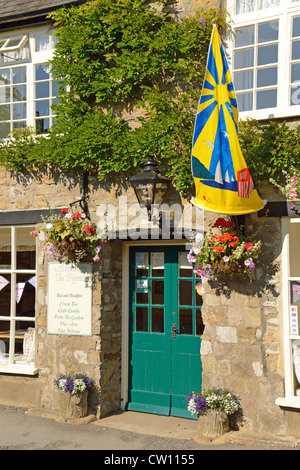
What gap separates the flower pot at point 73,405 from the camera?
6547mm

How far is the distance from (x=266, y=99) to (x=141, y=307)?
316 centimetres

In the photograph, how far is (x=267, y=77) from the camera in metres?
6.14

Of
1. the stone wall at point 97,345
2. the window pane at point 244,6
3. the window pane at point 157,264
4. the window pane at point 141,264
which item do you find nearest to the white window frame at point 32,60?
the stone wall at point 97,345

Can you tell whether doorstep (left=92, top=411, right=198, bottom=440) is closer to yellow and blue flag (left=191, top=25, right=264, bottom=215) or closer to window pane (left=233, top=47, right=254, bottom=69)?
yellow and blue flag (left=191, top=25, right=264, bottom=215)

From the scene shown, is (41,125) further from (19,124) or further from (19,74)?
(19,74)

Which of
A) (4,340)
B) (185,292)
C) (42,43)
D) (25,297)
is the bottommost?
(4,340)

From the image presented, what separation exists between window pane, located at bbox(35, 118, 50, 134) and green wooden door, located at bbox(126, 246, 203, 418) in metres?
2.18

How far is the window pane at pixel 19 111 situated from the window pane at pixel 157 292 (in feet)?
10.4

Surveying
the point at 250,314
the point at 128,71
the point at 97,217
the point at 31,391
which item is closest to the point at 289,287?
the point at 250,314

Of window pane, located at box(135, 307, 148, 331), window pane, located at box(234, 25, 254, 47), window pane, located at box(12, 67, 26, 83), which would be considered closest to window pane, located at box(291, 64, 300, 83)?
window pane, located at box(234, 25, 254, 47)

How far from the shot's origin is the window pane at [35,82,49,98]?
757 centimetres

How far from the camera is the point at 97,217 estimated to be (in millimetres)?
6973

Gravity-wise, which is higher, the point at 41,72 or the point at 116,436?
the point at 41,72

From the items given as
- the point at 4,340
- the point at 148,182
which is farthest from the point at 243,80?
the point at 4,340
